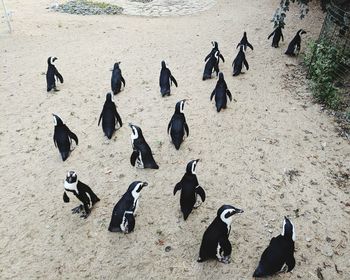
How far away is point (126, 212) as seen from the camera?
4.39 metres

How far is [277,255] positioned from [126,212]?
1.83 metres

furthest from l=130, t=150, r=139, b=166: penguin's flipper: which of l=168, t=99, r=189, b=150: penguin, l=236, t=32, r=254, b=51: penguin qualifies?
l=236, t=32, r=254, b=51: penguin

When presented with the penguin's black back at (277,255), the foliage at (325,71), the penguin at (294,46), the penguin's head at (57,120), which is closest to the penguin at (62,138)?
the penguin's head at (57,120)

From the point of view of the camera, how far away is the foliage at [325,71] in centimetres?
710

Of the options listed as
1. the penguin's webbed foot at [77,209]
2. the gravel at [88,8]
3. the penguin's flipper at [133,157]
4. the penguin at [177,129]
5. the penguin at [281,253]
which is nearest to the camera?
the penguin at [281,253]

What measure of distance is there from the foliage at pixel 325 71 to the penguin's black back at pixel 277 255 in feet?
13.6

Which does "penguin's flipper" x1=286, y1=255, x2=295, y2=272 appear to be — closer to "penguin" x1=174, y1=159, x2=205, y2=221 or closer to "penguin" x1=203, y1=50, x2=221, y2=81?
"penguin" x1=174, y1=159, x2=205, y2=221

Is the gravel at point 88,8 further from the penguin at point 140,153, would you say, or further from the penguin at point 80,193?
the penguin at point 80,193

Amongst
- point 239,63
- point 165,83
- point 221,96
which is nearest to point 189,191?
point 221,96

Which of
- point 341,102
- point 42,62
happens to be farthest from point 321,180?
point 42,62

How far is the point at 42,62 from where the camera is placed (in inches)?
398

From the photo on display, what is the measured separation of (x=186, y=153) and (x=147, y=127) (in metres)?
1.16

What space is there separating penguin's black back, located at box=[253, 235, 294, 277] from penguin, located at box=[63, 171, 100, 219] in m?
2.38

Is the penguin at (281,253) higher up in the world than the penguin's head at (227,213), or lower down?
lower down
